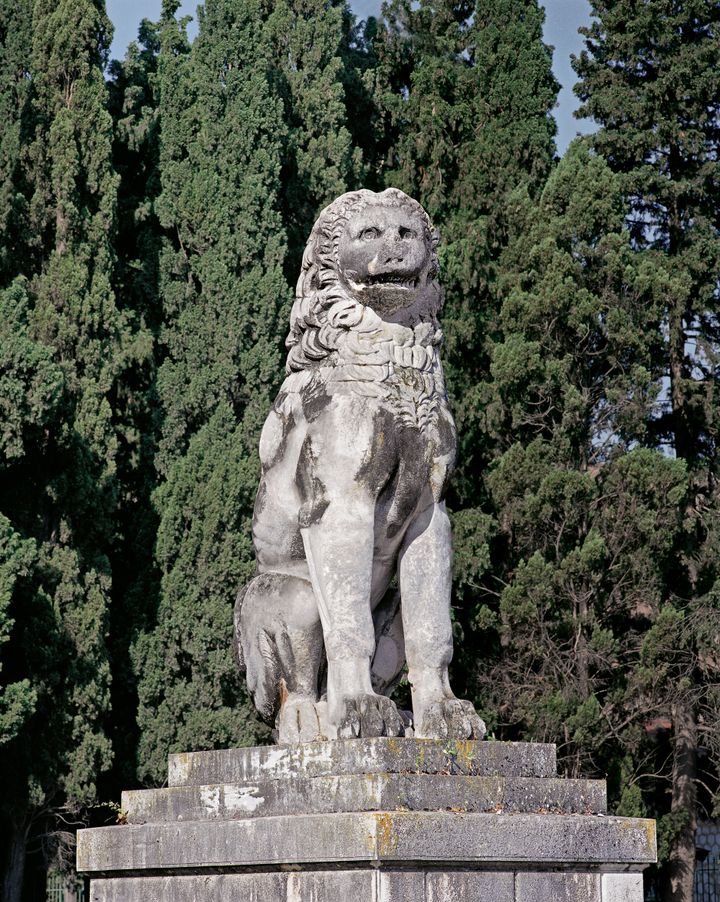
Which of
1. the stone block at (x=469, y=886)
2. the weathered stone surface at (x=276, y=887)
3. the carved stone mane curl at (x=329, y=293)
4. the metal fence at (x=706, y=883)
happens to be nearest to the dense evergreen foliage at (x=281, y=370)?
the metal fence at (x=706, y=883)

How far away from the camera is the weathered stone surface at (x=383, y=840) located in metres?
5.82

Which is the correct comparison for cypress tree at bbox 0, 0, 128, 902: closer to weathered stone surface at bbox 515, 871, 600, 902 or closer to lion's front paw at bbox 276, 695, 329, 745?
lion's front paw at bbox 276, 695, 329, 745

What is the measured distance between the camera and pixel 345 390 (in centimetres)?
673

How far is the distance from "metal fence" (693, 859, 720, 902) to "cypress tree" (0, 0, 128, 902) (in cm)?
1049

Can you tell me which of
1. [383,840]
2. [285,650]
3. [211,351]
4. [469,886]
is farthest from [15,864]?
[383,840]

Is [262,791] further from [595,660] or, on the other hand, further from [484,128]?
[484,128]

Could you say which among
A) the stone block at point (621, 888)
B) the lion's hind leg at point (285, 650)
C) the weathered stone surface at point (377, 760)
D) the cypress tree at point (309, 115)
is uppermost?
the cypress tree at point (309, 115)

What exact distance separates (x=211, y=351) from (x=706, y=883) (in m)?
11.5

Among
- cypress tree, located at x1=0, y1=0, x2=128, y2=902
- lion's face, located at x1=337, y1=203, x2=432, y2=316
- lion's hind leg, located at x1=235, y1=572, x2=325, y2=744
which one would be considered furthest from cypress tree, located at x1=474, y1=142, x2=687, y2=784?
lion's face, located at x1=337, y1=203, x2=432, y2=316

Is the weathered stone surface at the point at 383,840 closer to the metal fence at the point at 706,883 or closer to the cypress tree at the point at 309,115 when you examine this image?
the cypress tree at the point at 309,115

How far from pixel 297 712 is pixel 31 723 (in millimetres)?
12519

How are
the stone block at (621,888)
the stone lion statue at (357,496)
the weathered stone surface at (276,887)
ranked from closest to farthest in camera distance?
1. the weathered stone surface at (276,887)
2. the stone block at (621,888)
3. the stone lion statue at (357,496)

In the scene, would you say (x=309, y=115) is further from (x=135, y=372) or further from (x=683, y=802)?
(x=683, y=802)

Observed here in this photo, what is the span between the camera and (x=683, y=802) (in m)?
20.2
